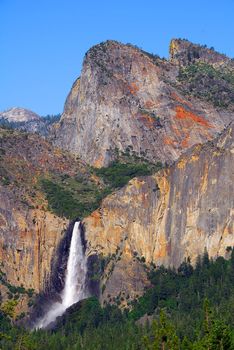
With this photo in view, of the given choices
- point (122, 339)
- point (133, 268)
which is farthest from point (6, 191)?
point (122, 339)

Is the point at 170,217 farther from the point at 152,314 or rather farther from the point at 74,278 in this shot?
the point at 152,314

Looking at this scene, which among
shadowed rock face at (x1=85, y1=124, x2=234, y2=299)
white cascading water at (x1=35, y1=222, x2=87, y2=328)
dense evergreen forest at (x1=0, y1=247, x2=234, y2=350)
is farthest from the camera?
white cascading water at (x1=35, y1=222, x2=87, y2=328)

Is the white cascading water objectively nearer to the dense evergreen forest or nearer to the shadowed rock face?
the shadowed rock face

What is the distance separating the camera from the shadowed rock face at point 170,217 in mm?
176500

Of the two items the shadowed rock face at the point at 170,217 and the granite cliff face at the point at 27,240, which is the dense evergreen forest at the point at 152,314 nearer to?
the shadowed rock face at the point at 170,217

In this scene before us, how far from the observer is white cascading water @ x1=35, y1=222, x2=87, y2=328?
604 feet

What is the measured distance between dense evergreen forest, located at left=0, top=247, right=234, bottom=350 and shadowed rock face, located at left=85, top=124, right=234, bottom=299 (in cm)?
308

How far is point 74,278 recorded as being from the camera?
7441 inches

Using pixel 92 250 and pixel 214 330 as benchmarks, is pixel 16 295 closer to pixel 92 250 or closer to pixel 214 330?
pixel 92 250

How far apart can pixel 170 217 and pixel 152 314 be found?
Result: 75.6 feet

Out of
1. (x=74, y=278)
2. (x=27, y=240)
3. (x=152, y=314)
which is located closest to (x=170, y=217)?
(x=74, y=278)

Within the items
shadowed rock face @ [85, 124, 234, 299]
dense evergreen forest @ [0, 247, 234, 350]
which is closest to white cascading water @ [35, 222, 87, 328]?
shadowed rock face @ [85, 124, 234, 299]

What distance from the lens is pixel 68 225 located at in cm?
19338

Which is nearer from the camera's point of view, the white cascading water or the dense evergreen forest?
the dense evergreen forest
